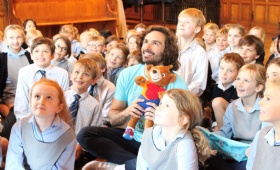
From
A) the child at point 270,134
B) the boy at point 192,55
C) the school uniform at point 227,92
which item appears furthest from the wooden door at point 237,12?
the child at point 270,134

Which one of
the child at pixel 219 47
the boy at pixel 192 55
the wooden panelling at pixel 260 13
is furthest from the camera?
the wooden panelling at pixel 260 13

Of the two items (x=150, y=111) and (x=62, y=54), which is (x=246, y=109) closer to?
(x=150, y=111)

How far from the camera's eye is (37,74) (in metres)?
4.04

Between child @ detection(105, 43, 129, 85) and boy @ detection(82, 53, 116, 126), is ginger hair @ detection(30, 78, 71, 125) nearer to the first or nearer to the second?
boy @ detection(82, 53, 116, 126)

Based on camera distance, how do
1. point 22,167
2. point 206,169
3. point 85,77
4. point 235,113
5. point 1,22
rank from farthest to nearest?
point 1,22
point 85,77
point 235,113
point 206,169
point 22,167

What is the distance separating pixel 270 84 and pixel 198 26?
1895mm

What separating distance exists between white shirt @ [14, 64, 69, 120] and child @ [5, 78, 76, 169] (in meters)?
1.19

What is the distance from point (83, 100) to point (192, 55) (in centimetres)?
109

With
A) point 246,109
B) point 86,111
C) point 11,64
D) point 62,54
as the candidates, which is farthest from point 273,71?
point 11,64

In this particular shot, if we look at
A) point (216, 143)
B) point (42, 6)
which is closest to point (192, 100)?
point (216, 143)

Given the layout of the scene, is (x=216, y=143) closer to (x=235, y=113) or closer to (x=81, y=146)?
(x=235, y=113)

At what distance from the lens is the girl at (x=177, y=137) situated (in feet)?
8.18

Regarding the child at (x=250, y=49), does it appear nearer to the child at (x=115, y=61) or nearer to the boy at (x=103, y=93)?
the child at (x=115, y=61)

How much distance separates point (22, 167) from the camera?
2.74 meters
